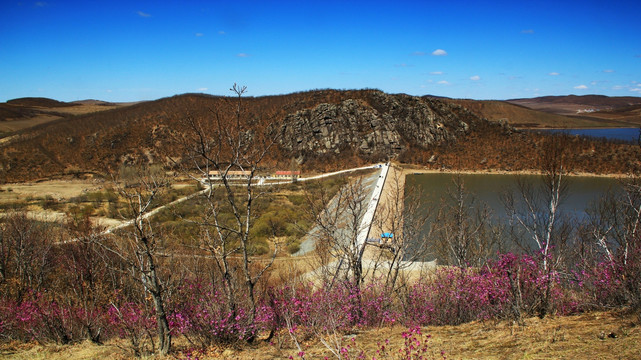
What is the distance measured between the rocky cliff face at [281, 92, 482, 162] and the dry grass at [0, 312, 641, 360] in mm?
63058

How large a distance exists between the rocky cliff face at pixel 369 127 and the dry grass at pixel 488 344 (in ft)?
207

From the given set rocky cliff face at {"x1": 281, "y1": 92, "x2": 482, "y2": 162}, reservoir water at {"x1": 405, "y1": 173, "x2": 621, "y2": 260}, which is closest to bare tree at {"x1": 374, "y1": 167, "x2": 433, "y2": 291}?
reservoir water at {"x1": 405, "y1": 173, "x2": 621, "y2": 260}

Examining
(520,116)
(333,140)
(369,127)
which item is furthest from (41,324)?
(520,116)

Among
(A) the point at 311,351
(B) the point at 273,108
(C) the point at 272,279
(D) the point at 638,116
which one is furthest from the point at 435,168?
(D) the point at 638,116

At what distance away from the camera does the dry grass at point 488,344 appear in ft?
19.1

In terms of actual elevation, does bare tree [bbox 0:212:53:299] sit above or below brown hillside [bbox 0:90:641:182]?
below

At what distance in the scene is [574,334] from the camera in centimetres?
646

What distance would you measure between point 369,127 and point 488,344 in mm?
70859

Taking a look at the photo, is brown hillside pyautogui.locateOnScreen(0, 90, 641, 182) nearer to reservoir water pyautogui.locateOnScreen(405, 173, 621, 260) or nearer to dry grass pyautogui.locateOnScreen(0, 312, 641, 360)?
reservoir water pyautogui.locateOnScreen(405, 173, 621, 260)

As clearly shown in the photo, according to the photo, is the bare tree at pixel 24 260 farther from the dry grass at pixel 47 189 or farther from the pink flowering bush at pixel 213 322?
the dry grass at pixel 47 189

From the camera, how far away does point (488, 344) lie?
22.1ft

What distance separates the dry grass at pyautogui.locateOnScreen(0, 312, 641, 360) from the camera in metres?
5.81

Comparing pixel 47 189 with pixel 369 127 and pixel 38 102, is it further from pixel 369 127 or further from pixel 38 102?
pixel 38 102

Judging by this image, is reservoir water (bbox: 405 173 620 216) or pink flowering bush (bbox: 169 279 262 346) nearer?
pink flowering bush (bbox: 169 279 262 346)
